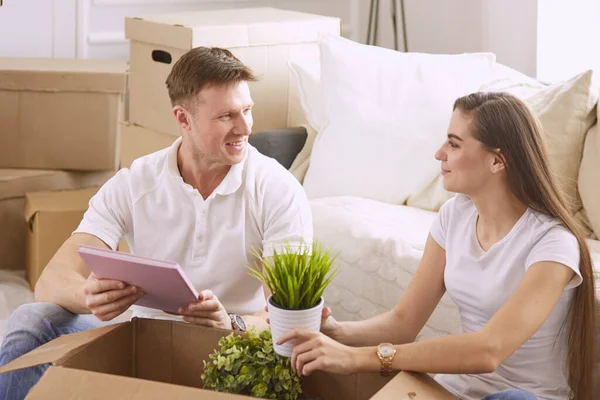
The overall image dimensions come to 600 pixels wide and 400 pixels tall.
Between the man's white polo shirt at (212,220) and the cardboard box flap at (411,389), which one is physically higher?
the man's white polo shirt at (212,220)

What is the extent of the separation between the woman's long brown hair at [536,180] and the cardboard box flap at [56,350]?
0.75 meters

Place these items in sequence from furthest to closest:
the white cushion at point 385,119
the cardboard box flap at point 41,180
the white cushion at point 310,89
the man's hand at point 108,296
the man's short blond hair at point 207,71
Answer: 1. the cardboard box flap at point 41,180
2. the white cushion at point 310,89
3. the white cushion at point 385,119
4. the man's short blond hair at point 207,71
5. the man's hand at point 108,296

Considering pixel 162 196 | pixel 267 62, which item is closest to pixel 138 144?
pixel 267 62

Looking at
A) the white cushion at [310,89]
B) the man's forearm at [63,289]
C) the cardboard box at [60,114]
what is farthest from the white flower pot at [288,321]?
the cardboard box at [60,114]

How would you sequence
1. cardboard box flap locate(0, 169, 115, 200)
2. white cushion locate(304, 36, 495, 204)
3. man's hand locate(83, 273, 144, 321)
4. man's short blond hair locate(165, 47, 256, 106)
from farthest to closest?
cardboard box flap locate(0, 169, 115, 200) < white cushion locate(304, 36, 495, 204) < man's short blond hair locate(165, 47, 256, 106) < man's hand locate(83, 273, 144, 321)

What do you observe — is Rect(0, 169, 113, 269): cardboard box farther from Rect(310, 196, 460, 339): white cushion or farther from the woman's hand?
the woman's hand

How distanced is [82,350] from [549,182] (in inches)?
33.8

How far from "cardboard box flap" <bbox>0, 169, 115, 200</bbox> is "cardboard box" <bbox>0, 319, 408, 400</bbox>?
84.4 inches

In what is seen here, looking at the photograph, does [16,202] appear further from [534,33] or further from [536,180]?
[536,180]

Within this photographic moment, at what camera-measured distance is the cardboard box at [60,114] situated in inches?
141

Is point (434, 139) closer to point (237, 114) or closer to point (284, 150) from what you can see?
point (284, 150)

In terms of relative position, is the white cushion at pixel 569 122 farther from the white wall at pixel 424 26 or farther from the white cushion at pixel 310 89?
the white wall at pixel 424 26

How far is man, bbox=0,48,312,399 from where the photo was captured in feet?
6.37

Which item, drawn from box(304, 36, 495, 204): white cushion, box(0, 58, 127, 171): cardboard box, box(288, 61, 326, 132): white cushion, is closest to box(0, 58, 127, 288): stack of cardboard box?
box(0, 58, 127, 171): cardboard box
